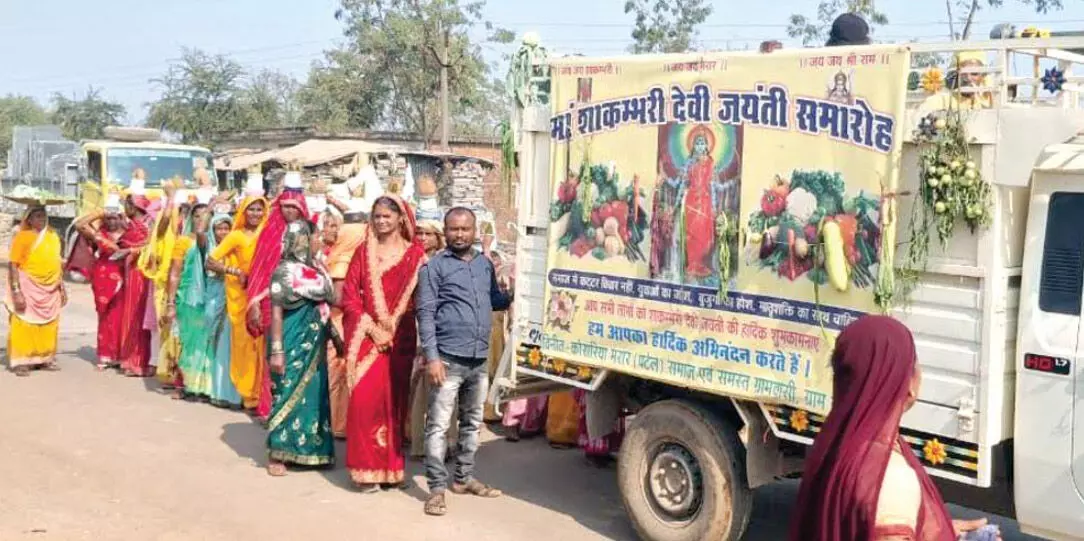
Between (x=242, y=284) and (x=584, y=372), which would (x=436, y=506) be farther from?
(x=242, y=284)

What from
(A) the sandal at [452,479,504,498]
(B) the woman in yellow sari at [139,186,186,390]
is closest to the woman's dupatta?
(A) the sandal at [452,479,504,498]

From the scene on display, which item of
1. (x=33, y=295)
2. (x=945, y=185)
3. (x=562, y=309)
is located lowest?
(x=33, y=295)

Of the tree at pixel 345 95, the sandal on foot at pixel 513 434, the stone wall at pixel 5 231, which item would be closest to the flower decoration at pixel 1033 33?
the sandal on foot at pixel 513 434

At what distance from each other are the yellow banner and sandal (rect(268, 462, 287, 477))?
2137 mm

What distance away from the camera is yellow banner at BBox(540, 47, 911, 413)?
4.87m

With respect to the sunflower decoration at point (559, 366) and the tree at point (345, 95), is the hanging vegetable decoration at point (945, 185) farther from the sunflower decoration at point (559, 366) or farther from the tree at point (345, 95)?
the tree at point (345, 95)

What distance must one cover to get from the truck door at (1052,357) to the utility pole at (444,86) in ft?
72.4

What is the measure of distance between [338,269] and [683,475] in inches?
122

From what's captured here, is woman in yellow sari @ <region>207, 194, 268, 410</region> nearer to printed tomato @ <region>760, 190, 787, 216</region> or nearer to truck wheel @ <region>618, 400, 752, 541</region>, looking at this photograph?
truck wheel @ <region>618, 400, 752, 541</region>

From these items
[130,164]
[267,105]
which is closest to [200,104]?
[267,105]

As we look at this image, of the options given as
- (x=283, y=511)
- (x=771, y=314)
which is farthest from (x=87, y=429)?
(x=771, y=314)

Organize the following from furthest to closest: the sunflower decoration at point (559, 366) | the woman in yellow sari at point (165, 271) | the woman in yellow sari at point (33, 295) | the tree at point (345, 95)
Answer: the tree at point (345, 95), the woman in yellow sari at point (33, 295), the woman in yellow sari at point (165, 271), the sunflower decoration at point (559, 366)

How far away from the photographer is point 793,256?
16.7 ft

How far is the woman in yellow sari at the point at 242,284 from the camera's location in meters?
8.94
